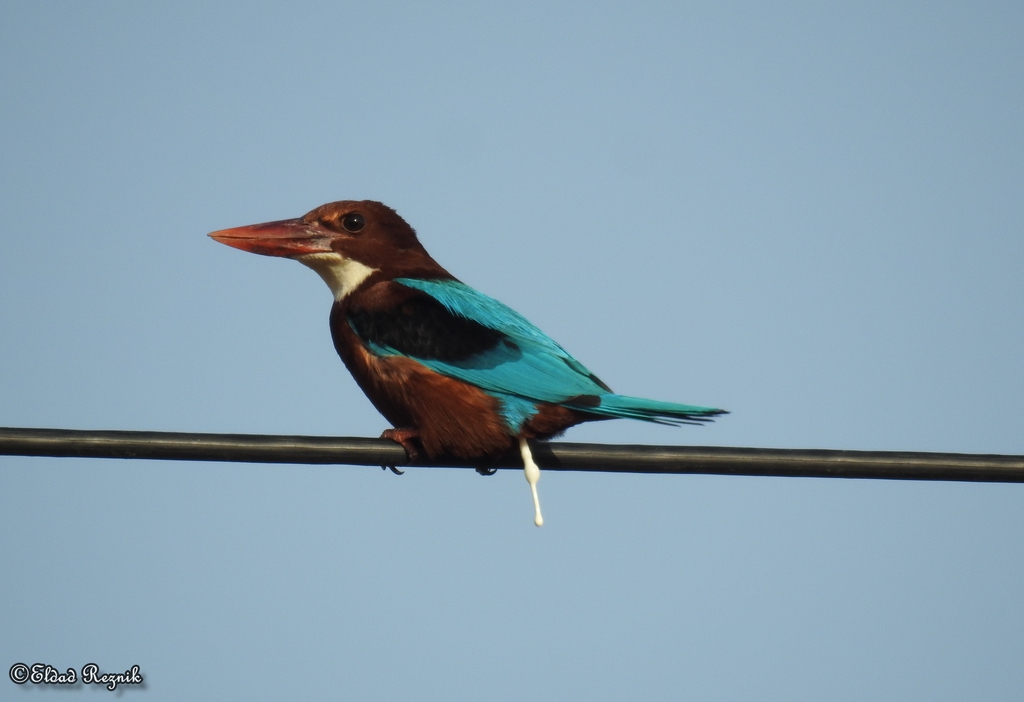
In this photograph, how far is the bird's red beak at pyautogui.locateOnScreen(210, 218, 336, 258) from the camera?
5559 millimetres

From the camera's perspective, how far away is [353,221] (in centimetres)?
575

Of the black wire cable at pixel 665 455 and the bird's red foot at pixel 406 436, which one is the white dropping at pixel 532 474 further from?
the black wire cable at pixel 665 455

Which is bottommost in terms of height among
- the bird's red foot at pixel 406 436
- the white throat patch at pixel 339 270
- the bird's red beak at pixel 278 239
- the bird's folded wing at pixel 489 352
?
the bird's red foot at pixel 406 436

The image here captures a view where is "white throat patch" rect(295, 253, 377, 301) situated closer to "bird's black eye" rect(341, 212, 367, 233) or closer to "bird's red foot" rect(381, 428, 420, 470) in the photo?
"bird's black eye" rect(341, 212, 367, 233)

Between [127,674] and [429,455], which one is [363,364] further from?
[127,674]

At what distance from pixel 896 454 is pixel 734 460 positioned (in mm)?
490

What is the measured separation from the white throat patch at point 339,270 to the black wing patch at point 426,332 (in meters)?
0.39

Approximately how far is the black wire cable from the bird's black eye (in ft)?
7.76

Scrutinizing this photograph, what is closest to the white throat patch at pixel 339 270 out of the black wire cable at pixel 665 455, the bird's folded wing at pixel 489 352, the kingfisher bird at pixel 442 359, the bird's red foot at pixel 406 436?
the kingfisher bird at pixel 442 359

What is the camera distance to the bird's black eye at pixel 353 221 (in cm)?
574

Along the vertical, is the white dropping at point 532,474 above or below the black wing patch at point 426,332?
below

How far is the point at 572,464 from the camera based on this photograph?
12.2ft

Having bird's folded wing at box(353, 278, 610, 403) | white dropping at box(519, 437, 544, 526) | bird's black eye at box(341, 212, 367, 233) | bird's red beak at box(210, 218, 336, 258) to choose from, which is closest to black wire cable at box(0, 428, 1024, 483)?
white dropping at box(519, 437, 544, 526)

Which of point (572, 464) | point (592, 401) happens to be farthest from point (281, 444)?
point (592, 401)
